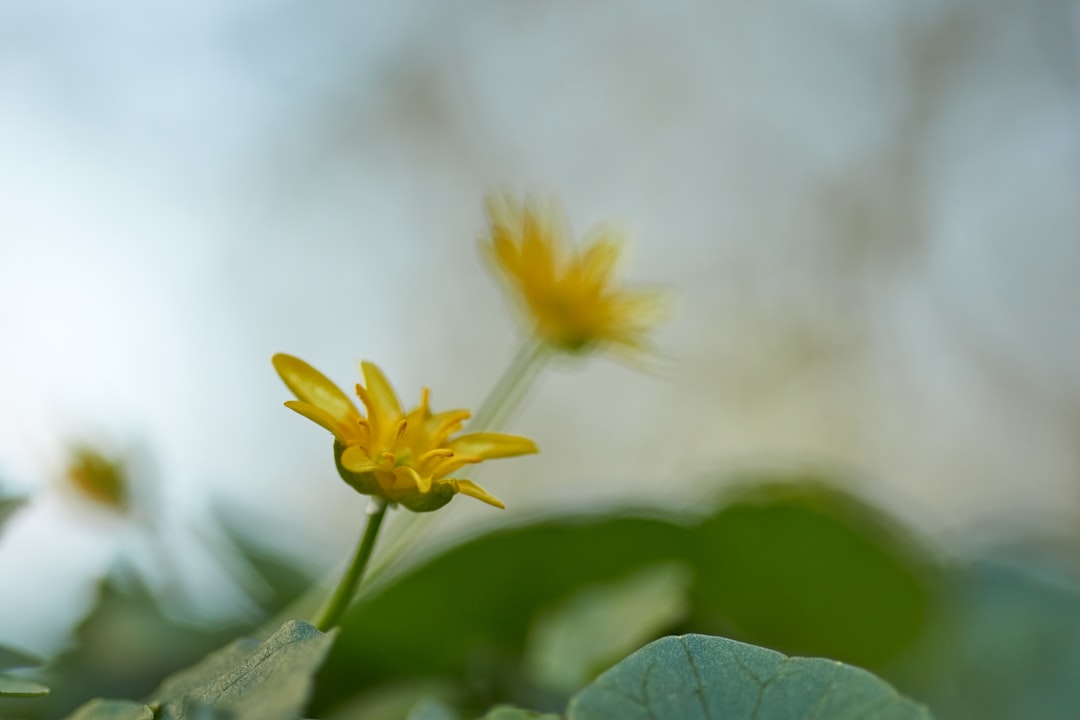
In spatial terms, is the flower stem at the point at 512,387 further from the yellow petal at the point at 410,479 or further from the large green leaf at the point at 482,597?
the yellow petal at the point at 410,479

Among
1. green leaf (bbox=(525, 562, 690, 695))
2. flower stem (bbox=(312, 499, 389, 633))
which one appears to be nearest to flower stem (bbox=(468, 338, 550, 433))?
green leaf (bbox=(525, 562, 690, 695))

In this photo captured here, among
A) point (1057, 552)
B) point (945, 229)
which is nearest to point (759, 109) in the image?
point (945, 229)

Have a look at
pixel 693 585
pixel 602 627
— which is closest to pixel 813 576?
pixel 693 585

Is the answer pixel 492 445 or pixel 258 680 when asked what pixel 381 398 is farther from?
pixel 258 680

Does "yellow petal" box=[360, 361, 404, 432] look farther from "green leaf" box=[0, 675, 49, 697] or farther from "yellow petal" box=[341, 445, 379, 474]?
"green leaf" box=[0, 675, 49, 697]

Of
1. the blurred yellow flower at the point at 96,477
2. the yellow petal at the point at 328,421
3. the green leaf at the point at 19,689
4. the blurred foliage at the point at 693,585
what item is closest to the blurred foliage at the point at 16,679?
the green leaf at the point at 19,689

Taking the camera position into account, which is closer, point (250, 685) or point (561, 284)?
point (250, 685)
